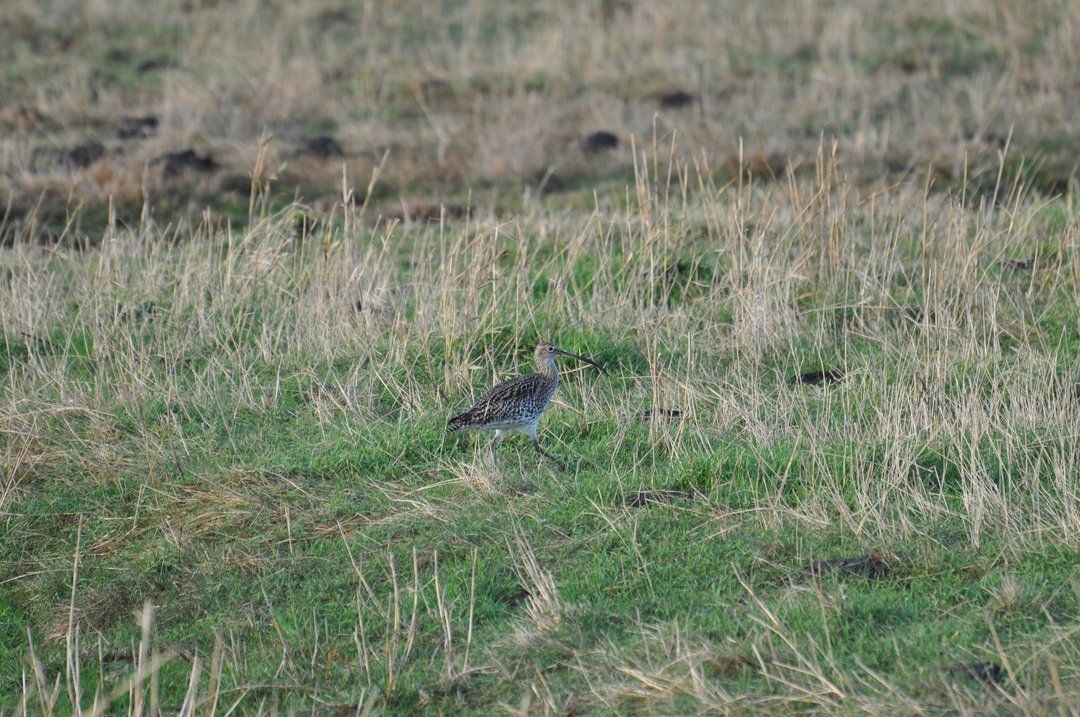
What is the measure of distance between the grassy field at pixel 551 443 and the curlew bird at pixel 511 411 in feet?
0.70

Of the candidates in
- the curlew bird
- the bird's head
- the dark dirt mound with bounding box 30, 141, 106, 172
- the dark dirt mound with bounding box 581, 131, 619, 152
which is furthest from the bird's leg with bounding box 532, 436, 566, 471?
the dark dirt mound with bounding box 30, 141, 106, 172

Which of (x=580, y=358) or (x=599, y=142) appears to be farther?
(x=599, y=142)

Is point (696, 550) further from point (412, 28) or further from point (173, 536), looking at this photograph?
point (412, 28)

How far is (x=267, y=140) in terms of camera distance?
372 inches

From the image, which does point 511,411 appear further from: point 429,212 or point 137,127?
point 137,127

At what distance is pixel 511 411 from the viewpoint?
259 inches

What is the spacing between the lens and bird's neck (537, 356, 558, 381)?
7.27 metres

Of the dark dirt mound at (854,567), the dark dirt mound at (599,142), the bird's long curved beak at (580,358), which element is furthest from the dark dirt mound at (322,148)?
the dark dirt mound at (854,567)

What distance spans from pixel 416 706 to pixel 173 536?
192 centimetres

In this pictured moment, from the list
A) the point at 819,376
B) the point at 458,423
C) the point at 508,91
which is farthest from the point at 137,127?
the point at 819,376

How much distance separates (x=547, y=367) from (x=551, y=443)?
498 millimetres

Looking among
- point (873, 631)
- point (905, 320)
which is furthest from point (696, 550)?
point (905, 320)

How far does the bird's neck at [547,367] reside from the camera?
727cm

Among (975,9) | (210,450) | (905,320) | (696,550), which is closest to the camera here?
(696,550)
